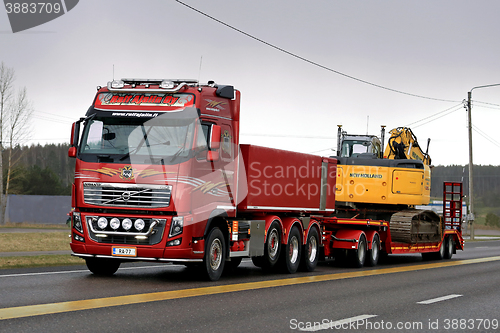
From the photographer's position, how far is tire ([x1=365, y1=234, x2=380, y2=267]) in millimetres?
20359


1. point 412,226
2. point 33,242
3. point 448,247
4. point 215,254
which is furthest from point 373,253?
point 33,242

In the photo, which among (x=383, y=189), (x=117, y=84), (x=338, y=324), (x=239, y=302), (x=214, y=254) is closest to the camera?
(x=338, y=324)

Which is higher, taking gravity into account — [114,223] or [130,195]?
[130,195]

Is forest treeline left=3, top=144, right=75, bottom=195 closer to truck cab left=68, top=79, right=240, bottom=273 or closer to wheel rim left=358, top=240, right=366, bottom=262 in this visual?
wheel rim left=358, top=240, right=366, bottom=262

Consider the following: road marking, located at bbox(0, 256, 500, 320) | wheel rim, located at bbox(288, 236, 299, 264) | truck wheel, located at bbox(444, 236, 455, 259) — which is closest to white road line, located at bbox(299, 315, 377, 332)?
road marking, located at bbox(0, 256, 500, 320)

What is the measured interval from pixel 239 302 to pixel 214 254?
3.22m

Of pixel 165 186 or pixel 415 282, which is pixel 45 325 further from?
pixel 415 282

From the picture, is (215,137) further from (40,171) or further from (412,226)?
(40,171)

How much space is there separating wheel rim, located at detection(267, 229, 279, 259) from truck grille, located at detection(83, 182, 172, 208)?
13.0 ft

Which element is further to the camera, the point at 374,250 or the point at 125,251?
the point at 374,250

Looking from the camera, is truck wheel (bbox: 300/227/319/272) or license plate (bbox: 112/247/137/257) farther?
truck wheel (bbox: 300/227/319/272)

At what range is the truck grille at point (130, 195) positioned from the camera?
41.5 ft

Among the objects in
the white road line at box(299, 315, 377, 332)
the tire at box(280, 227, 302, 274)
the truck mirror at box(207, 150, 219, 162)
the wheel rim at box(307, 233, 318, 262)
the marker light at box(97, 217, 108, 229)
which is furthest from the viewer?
the wheel rim at box(307, 233, 318, 262)

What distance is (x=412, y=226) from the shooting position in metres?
21.9
